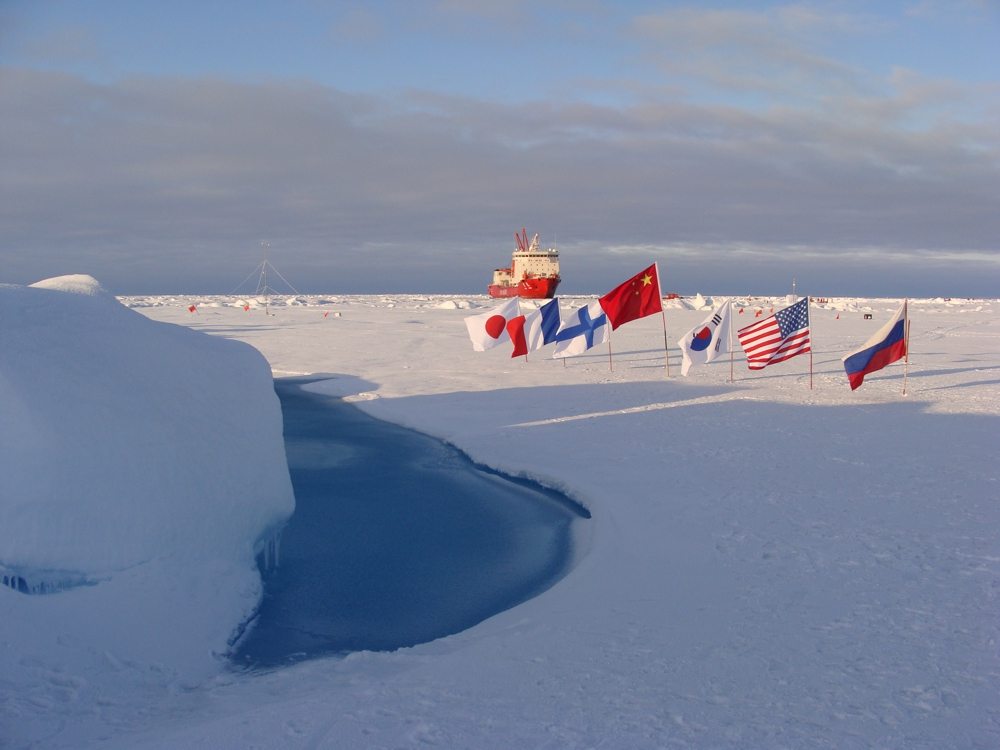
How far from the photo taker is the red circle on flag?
1962 centimetres

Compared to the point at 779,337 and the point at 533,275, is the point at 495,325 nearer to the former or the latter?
the point at 779,337

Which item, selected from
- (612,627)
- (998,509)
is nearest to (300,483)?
(612,627)

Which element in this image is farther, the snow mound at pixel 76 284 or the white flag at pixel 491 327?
the white flag at pixel 491 327

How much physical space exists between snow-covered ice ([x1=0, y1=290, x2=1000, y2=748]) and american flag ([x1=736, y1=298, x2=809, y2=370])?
2.61 metres

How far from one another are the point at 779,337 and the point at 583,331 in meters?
5.26

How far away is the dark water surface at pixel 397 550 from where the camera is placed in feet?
20.0

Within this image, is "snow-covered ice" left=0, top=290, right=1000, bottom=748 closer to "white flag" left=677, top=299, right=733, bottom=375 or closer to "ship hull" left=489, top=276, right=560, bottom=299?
"white flag" left=677, top=299, right=733, bottom=375

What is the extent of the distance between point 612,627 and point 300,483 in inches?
254

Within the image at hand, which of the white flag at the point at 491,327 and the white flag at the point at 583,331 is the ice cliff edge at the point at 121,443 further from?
the white flag at the point at 491,327

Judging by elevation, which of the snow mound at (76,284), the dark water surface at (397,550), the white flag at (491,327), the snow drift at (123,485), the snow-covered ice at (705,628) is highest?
the snow mound at (76,284)

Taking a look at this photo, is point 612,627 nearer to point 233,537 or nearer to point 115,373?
point 233,537

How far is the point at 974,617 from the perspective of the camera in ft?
17.7

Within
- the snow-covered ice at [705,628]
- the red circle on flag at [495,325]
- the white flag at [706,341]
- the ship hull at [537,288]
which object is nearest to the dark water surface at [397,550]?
the snow-covered ice at [705,628]

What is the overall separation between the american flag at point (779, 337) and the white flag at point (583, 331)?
3984 millimetres
